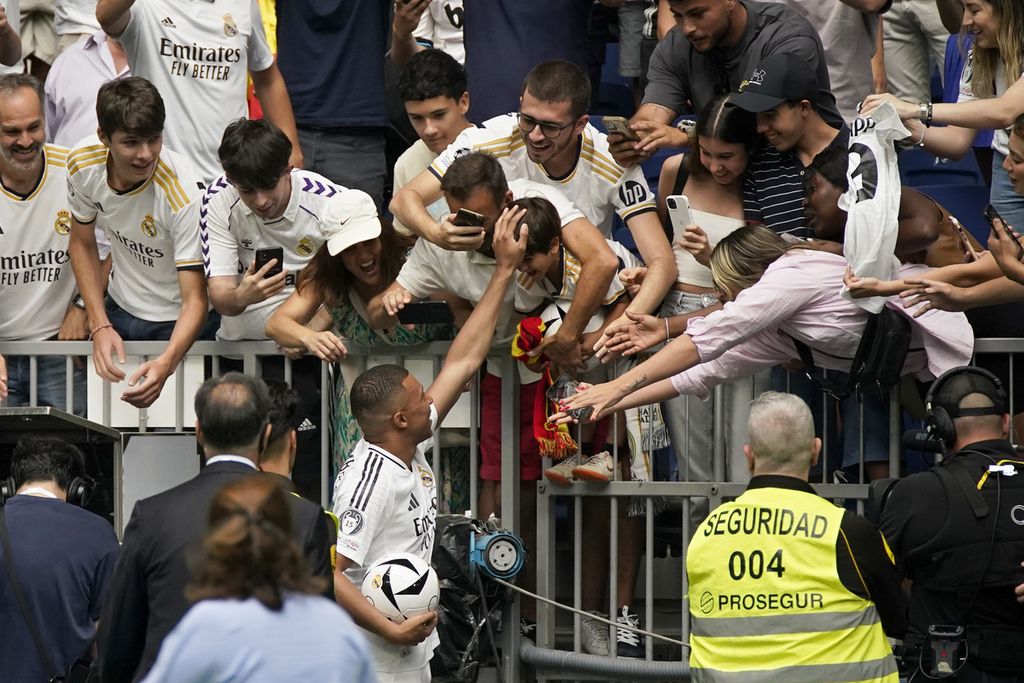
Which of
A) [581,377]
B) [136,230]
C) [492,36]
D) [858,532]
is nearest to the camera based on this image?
[858,532]

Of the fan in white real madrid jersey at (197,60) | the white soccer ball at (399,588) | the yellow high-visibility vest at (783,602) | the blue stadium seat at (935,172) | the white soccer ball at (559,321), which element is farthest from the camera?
the blue stadium seat at (935,172)

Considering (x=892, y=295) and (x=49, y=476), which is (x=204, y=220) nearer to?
(x=49, y=476)

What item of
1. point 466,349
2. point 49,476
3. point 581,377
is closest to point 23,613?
point 49,476

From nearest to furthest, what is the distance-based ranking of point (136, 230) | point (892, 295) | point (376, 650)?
1. point (376, 650)
2. point (892, 295)
3. point (136, 230)

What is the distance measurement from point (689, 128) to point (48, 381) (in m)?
3.34

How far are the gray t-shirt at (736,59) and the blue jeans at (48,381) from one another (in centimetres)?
309

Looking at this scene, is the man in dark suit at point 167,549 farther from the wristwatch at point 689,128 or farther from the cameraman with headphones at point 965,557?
the wristwatch at point 689,128

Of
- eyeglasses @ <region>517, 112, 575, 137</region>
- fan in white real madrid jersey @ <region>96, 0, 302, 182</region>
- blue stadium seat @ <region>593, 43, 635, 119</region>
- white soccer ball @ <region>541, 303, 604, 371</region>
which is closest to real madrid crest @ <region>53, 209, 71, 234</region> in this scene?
fan in white real madrid jersey @ <region>96, 0, 302, 182</region>

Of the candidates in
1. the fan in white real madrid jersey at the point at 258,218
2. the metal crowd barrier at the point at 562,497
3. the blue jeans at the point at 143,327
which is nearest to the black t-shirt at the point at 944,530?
the metal crowd barrier at the point at 562,497

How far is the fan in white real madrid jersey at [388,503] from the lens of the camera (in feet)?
20.1

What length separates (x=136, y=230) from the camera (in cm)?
804

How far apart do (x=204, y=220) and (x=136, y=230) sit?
1.55 feet

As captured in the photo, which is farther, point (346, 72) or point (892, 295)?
point (346, 72)

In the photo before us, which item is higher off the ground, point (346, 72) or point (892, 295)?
point (346, 72)
